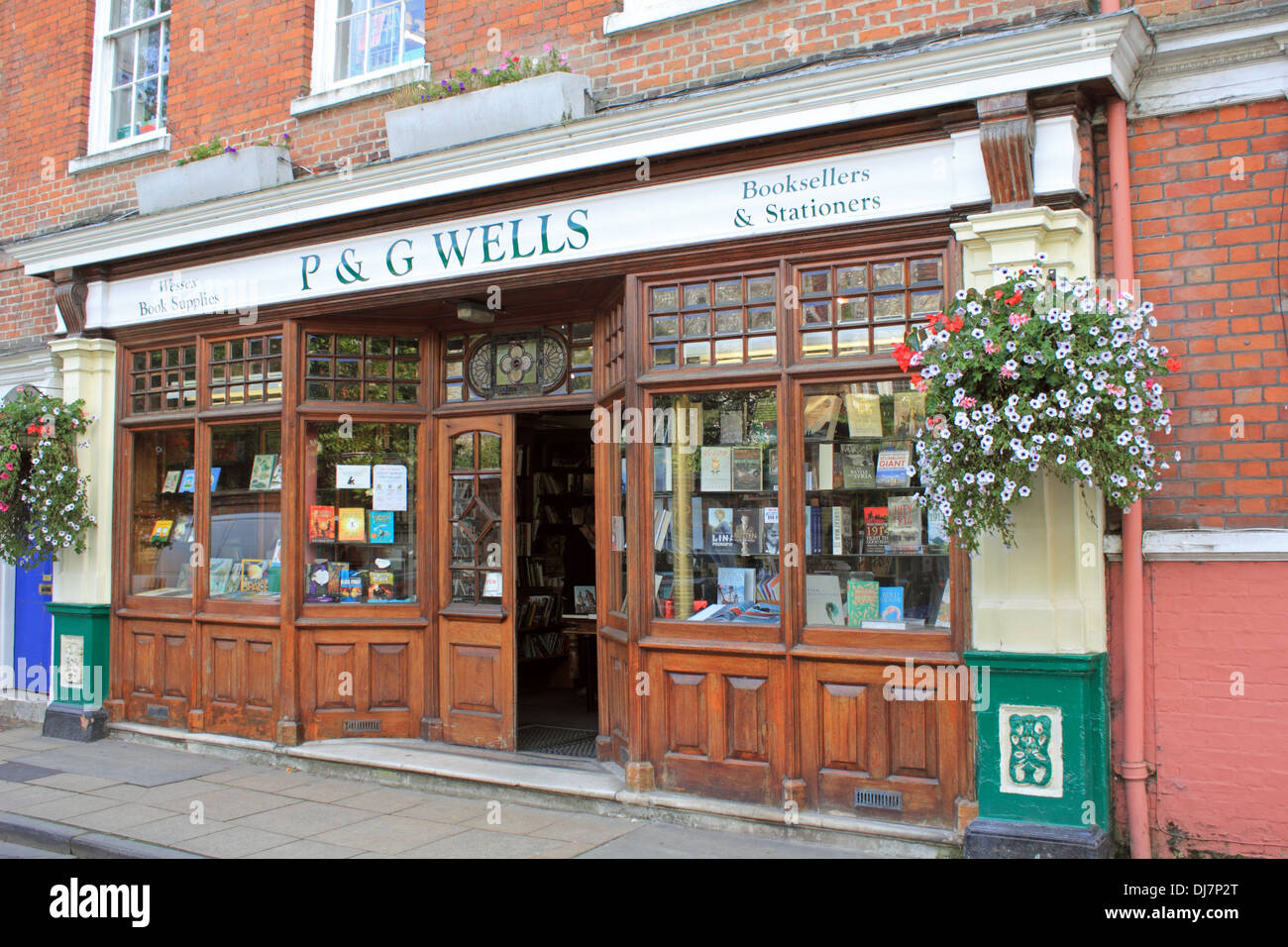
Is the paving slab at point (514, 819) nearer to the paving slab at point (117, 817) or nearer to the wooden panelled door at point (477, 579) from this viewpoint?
the wooden panelled door at point (477, 579)

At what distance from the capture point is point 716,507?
6332mm

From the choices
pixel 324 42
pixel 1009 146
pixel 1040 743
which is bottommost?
pixel 1040 743

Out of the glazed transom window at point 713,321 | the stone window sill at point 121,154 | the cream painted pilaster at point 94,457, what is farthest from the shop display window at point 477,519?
the stone window sill at point 121,154

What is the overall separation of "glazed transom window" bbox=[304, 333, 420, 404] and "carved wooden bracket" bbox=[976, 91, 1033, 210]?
467cm

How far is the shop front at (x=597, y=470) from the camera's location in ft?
18.5

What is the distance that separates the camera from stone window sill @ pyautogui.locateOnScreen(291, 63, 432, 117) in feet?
25.2

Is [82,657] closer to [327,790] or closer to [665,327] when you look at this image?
[327,790]

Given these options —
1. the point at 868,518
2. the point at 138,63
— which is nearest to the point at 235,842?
the point at 868,518

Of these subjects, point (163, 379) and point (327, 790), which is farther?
point (163, 379)

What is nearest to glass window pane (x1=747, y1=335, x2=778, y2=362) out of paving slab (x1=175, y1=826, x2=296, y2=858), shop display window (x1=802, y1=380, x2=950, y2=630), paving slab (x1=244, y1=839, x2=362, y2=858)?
shop display window (x1=802, y1=380, x2=950, y2=630)

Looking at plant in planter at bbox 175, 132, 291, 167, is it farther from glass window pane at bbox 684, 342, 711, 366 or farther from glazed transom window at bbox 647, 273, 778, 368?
glass window pane at bbox 684, 342, 711, 366

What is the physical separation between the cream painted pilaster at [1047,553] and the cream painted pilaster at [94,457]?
296 inches

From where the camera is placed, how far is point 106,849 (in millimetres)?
5660

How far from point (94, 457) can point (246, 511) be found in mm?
1739
